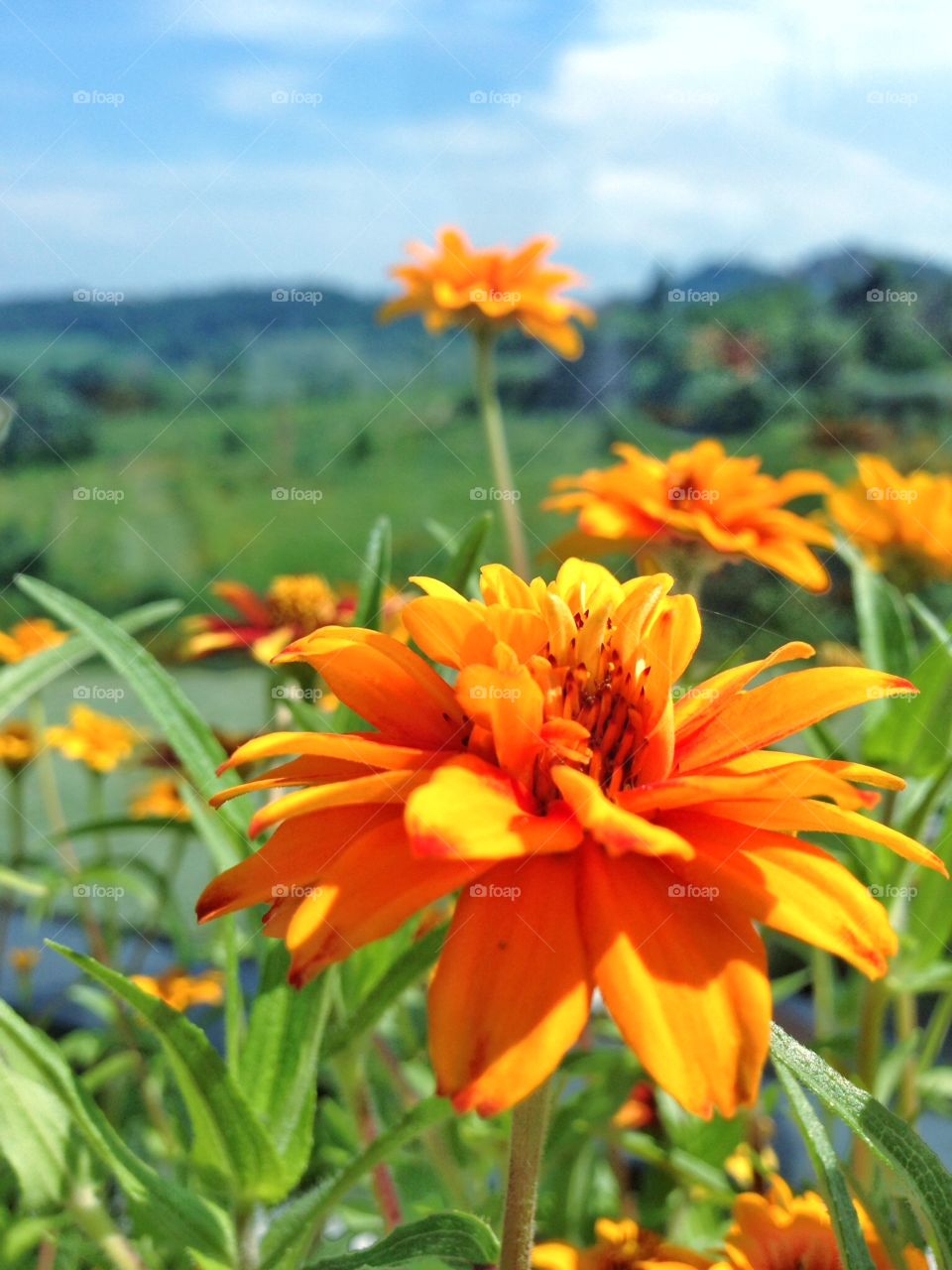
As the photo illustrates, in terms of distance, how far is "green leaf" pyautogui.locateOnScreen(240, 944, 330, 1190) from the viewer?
0.45 m

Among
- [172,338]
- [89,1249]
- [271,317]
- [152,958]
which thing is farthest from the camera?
[172,338]

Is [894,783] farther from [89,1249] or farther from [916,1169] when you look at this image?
[89,1249]

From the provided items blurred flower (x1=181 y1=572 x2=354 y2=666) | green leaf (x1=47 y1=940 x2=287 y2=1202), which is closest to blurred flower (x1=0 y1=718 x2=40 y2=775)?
blurred flower (x1=181 y1=572 x2=354 y2=666)

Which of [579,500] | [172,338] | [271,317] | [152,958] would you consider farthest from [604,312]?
[579,500]

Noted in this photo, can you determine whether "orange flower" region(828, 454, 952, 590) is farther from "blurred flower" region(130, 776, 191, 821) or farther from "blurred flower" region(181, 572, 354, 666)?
"blurred flower" region(130, 776, 191, 821)

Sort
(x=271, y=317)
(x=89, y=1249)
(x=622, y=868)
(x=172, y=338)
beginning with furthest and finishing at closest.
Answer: (x=172, y=338) < (x=271, y=317) < (x=89, y=1249) < (x=622, y=868)

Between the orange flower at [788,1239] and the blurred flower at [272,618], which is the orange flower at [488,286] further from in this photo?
the orange flower at [788,1239]

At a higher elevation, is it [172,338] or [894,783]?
[172,338]

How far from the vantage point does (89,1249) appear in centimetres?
46

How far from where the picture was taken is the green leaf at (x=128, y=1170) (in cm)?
41

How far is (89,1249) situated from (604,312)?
3.84 meters

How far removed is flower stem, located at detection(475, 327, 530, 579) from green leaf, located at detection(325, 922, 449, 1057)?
1.40ft

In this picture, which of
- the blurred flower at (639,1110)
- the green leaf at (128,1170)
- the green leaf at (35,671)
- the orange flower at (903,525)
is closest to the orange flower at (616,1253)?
the green leaf at (128,1170)

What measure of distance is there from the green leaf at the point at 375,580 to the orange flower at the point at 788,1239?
29 centimetres
